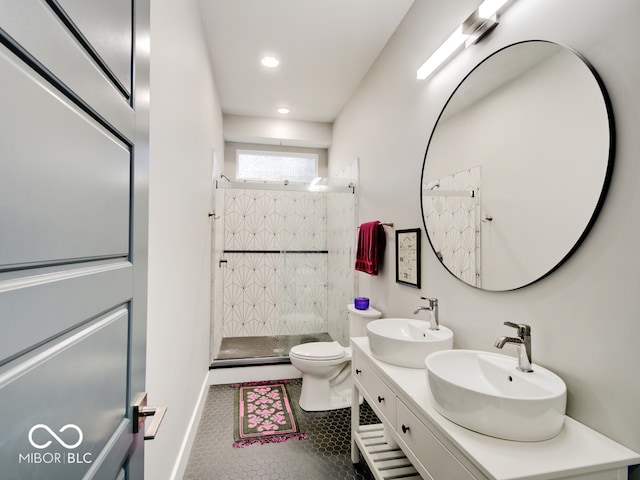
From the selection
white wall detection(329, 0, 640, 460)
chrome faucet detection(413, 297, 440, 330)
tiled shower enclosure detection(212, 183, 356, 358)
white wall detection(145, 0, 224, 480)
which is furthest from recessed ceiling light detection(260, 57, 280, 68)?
chrome faucet detection(413, 297, 440, 330)

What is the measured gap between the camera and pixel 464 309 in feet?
4.86

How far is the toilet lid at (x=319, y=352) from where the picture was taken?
237cm

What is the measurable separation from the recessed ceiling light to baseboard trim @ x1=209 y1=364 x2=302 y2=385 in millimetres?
2641

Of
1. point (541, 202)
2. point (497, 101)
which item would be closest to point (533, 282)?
point (541, 202)

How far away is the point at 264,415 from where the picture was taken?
230 cm

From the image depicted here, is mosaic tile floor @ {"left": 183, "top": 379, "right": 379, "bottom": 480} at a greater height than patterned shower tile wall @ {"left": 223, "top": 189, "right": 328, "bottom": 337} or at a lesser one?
lesser

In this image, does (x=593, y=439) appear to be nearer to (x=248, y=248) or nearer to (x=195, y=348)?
(x=195, y=348)

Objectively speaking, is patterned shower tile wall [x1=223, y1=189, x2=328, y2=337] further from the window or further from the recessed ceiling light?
the recessed ceiling light

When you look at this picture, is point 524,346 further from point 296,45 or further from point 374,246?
point 296,45

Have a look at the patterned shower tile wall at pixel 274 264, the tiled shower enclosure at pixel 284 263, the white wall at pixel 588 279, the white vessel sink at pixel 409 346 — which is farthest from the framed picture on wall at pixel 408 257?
the patterned shower tile wall at pixel 274 264

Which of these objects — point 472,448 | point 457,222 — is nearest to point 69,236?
point 472,448

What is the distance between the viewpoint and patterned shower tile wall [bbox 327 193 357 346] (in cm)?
298

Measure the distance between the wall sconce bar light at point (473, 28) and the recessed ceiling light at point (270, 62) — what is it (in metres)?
1.42

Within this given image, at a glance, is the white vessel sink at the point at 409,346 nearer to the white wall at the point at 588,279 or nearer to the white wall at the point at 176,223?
the white wall at the point at 588,279
